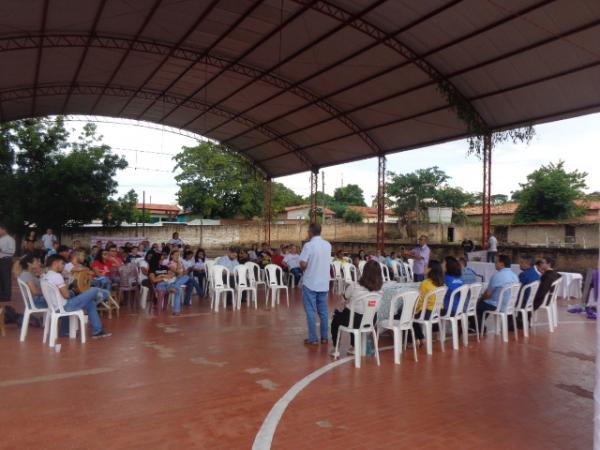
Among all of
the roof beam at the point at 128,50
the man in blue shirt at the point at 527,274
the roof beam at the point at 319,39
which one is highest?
the roof beam at the point at 128,50

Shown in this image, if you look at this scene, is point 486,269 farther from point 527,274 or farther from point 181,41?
point 181,41

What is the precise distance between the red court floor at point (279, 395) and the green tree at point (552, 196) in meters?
24.7

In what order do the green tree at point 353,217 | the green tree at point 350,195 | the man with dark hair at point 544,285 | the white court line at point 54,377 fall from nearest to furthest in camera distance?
the white court line at point 54,377, the man with dark hair at point 544,285, the green tree at point 353,217, the green tree at point 350,195


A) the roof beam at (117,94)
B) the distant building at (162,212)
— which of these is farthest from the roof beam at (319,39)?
the distant building at (162,212)

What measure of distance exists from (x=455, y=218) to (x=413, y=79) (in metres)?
20.6

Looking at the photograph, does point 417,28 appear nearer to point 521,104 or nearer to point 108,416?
point 521,104

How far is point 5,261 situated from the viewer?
8.59 meters

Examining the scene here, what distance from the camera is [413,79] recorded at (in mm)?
13195

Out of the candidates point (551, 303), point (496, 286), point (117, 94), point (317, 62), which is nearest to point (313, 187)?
point (317, 62)

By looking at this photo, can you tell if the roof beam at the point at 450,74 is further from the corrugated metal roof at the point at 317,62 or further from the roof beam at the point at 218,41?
the roof beam at the point at 218,41

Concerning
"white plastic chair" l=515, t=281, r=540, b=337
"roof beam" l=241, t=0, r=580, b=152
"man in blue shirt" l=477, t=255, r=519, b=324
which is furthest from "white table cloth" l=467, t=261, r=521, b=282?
"man in blue shirt" l=477, t=255, r=519, b=324

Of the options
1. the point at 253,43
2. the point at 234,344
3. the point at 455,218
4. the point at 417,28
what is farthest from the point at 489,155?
the point at 455,218

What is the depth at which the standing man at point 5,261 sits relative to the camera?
333 inches

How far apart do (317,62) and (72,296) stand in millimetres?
9626
